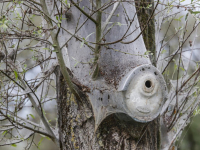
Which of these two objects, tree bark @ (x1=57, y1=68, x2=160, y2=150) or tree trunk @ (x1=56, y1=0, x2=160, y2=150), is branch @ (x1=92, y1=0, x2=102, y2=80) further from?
tree bark @ (x1=57, y1=68, x2=160, y2=150)

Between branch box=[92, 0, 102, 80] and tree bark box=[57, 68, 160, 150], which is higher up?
branch box=[92, 0, 102, 80]

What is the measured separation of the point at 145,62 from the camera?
2.07 m

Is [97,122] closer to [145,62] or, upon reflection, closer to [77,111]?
[77,111]

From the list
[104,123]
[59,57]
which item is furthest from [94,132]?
[59,57]

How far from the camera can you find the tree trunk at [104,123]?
200 cm

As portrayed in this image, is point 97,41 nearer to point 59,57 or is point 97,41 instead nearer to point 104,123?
point 59,57

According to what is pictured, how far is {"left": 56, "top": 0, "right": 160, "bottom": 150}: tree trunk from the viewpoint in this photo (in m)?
2.00

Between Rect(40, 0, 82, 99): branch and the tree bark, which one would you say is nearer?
Rect(40, 0, 82, 99): branch

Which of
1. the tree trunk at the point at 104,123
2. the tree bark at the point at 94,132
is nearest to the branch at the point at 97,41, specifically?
the tree trunk at the point at 104,123

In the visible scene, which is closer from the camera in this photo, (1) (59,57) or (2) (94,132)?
(1) (59,57)

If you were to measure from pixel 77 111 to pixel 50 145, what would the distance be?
20.5 feet

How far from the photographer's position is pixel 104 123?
2000 mm

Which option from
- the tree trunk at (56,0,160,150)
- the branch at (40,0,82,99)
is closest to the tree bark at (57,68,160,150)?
the tree trunk at (56,0,160,150)

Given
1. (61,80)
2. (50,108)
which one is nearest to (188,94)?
(61,80)
